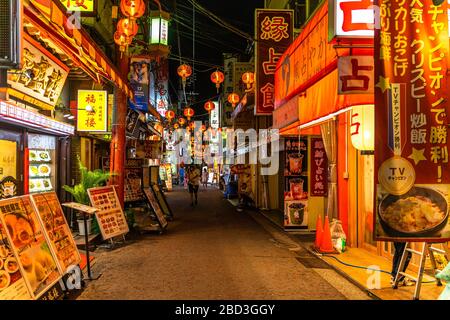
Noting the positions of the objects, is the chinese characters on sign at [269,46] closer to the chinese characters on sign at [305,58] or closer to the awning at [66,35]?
the chinese characters on sign at [305,58]

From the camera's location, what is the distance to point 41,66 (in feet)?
33.1

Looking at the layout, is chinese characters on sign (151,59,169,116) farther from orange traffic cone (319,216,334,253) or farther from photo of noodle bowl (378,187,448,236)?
photo of noodle bowl (378,187,448,236)

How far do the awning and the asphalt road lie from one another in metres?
5.36

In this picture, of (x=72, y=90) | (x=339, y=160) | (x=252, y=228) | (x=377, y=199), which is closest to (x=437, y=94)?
(x=377, y=199)

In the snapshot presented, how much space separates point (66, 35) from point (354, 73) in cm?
638

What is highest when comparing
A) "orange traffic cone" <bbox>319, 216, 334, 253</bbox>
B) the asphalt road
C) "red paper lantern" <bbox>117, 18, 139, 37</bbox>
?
"red paper lantern" <bbox>117, 18, 139, 37</bbox>

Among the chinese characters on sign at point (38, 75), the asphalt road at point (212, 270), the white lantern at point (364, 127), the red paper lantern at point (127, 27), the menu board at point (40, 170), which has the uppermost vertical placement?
the red paper lantern at point (127, 27)

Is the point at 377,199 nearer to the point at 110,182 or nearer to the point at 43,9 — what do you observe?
the point at 43,9

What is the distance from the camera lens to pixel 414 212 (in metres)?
6.02

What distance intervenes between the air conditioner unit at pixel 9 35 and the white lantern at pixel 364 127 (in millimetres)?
Result: 6668

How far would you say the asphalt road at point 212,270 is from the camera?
274 inches

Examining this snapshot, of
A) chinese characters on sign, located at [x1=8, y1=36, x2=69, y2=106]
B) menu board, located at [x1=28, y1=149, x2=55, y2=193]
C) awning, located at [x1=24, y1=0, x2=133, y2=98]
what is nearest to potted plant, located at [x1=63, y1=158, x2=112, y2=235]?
menu board, located at [x1=28, y1=149, x2=55, y2=193]

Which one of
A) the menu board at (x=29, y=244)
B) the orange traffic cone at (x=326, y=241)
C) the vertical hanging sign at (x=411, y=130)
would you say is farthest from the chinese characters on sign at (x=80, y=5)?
the orange traffic cone at (x=326, y=241)

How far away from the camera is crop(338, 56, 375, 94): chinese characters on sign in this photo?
7.41 m
